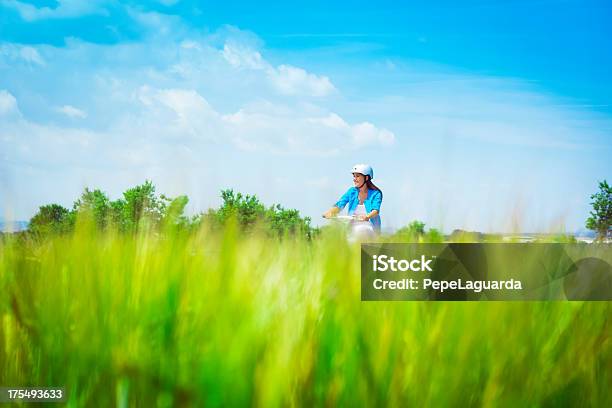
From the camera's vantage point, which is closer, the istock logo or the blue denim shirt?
the istock logo

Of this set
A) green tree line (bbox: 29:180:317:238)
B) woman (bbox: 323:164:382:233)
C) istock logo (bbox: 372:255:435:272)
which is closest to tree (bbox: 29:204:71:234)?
green tree line (bbox: 29:180:317:238)

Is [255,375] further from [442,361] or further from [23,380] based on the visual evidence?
[23,380]

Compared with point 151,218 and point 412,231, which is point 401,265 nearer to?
point 412,231

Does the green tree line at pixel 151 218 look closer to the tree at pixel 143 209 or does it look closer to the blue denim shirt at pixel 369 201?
the tree at pixel 143 209

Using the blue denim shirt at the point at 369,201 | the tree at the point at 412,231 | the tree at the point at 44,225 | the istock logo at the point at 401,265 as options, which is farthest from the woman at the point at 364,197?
the tree at the point at 44,225

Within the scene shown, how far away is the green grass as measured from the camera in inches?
40.4

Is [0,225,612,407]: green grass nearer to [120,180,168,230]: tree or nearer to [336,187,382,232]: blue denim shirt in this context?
[120,180,168,230]: tree

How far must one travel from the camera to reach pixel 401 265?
136 cm

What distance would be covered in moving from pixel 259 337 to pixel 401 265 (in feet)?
1.54

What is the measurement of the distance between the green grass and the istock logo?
3.8 inches

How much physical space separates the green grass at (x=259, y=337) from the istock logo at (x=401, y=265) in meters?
0.10

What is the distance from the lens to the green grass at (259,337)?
1027 mm

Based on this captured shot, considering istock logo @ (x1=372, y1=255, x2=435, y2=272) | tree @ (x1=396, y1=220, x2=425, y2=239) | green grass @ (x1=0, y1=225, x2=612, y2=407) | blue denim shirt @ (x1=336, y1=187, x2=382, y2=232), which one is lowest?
green grass @ (x1=0, y1=225, x2=612, y2=407)

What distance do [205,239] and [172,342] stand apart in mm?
312
